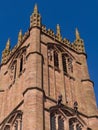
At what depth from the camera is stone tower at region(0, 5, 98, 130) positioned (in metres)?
27.9

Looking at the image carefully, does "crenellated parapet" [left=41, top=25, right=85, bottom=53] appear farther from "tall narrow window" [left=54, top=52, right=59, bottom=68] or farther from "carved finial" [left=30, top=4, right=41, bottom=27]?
"tall narrow window" [left=54, top=52, right=59, bottom=68]

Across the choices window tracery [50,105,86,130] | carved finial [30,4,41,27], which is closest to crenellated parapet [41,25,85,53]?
carved finial [30,4,41,27]

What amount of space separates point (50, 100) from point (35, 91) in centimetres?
162

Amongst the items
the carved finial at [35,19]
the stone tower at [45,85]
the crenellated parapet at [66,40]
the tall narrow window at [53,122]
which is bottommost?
the tall narrow window at [53,122]

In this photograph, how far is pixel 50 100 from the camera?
29109 millimetres

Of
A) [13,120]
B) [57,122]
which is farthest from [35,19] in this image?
[57,122]

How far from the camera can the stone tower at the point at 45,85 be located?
27859mm

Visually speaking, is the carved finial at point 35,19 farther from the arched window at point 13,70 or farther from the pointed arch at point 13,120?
the pointed arch at point 13,120

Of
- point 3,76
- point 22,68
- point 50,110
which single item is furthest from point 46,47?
point 50,110

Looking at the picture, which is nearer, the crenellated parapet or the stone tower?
the stone tower

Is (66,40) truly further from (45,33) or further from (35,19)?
(35,19)

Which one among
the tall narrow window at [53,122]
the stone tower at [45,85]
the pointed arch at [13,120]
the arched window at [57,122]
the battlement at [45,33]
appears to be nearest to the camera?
the tall narrow window at [53,122]

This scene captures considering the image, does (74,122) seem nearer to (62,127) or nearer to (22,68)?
(62,127)

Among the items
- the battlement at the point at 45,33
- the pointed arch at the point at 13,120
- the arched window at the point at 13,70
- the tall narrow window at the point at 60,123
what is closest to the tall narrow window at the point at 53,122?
the tall narrow window at the point at 60,123
